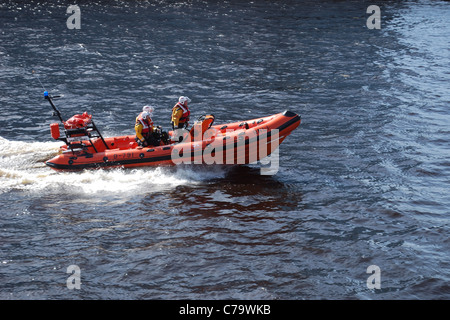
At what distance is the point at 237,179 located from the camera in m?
14.8

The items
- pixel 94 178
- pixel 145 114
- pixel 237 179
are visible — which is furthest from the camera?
pixel 237 179

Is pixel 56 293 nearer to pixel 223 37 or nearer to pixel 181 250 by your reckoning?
pixel 181 250

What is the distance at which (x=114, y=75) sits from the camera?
78.2 feet

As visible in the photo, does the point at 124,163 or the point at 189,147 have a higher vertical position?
the point at 189,147

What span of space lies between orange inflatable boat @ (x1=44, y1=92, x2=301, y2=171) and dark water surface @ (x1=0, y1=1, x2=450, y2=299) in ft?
1.18

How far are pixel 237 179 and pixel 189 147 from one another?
62.4 inches

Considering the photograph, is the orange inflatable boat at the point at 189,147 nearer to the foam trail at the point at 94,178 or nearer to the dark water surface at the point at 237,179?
the foam trail at the point at 94,178

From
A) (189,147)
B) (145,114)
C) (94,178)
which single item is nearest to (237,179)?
(189,147)

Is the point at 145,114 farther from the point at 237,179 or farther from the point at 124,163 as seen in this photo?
the point at 237,179

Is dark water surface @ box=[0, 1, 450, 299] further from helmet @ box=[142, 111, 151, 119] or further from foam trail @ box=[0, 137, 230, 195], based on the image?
helmet @ box=[142, 111, 151, 119]

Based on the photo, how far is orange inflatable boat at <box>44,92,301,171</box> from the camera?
14.3 meters

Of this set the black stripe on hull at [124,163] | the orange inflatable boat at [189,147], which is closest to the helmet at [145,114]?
the orange inflatable boat at [189,147]

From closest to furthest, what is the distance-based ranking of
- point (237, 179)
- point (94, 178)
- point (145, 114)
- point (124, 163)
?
point (94, 178) → point (145, 114) → point (124, 163) → point (237, 179)

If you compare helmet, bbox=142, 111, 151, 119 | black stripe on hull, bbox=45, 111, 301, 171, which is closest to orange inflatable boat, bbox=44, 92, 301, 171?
black stripe on hull, bbox=45, 111, 301, 171
